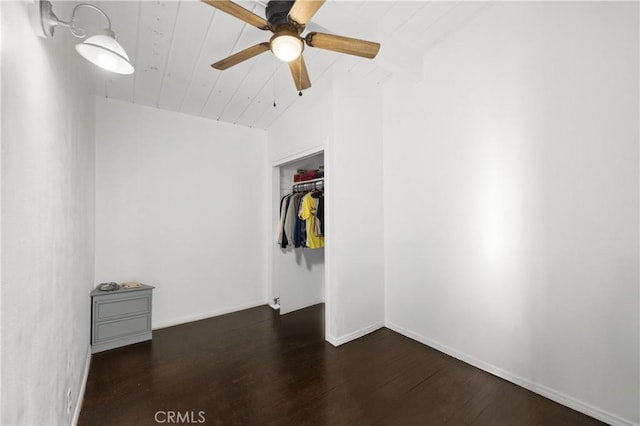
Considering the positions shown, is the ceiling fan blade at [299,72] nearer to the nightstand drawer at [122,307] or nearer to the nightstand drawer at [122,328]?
the nightstand drawer at [122,307]

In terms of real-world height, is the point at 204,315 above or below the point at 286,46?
below

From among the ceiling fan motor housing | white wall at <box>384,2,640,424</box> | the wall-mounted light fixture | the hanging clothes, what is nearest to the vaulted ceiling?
the ceiling fan motor housing

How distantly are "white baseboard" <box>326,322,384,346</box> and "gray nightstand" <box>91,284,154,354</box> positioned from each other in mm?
1904

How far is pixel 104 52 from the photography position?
1.19m

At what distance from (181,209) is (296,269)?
5.50 ft

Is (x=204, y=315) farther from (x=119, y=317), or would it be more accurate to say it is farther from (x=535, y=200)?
(x=535, y=200)

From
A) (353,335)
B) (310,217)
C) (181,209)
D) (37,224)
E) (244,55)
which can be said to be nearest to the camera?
(37,224)

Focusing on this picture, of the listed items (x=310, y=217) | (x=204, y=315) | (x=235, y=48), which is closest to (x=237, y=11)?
(x=235, y=48)

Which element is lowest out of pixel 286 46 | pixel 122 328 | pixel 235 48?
pixel 122 328

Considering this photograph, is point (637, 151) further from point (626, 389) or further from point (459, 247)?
point (626, 389)

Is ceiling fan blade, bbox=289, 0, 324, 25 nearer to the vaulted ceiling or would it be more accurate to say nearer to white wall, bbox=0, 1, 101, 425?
the vaulted ceiling

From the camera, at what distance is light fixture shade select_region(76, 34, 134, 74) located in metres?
1.15

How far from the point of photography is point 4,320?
2.35ft

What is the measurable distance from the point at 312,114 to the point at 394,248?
5.72 feet
